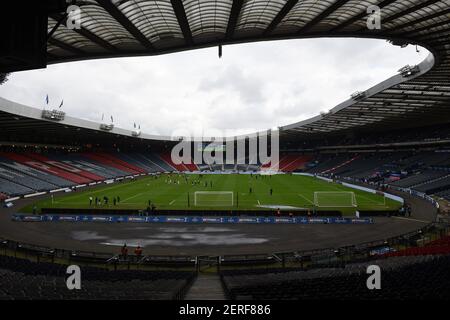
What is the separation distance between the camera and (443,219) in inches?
1246

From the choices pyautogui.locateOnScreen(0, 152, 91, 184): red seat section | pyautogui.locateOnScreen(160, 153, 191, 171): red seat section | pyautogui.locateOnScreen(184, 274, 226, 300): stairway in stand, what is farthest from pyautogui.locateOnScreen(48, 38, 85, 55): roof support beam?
pyautogui.locateOnScreen(160, 153, 191, 171): red seat section

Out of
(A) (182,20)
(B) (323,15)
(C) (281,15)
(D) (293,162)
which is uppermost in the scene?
(B) (323,15)

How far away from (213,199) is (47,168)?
1470 inches

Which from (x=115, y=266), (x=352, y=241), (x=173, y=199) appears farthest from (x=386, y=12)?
(x=173, y=199)

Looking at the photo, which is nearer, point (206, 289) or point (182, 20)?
point (206, 289)

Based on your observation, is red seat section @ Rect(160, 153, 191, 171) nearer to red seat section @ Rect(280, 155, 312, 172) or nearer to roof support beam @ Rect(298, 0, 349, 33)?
red seat section @ Rect(280, 155, 312, 172)

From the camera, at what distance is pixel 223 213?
1352 inches

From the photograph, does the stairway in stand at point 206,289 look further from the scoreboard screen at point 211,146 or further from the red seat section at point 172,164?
the scoreboard screen at point 211,146

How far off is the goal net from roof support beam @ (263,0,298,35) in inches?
890

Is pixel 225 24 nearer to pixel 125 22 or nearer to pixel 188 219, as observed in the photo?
pixel 125 22

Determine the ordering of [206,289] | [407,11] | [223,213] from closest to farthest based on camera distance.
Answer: [206,289] < [407,11] < [223,213]

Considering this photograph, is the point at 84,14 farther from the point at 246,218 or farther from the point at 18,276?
the point at 246,218

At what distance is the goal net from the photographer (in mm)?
41469

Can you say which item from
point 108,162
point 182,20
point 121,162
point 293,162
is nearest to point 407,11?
point 182,20
